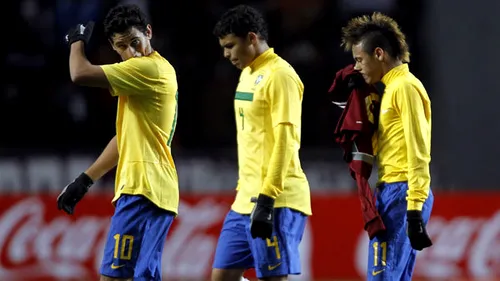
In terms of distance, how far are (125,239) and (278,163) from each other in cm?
100

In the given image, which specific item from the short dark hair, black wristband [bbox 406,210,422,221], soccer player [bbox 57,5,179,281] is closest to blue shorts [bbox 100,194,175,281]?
soccer player [bbox 57,5,179,281]

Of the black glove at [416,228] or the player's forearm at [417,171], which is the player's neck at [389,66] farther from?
the black glove at [416,228]

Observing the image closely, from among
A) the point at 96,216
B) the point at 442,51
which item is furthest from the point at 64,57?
the point at 442,51

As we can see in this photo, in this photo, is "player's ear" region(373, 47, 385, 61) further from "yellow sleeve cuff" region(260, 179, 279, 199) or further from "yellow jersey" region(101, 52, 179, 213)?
"yellow jersey" region(101, 52, 179, 213)

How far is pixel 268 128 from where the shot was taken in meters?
7.09

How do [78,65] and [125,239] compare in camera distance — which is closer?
[78,65]

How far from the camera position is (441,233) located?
41.5 ft

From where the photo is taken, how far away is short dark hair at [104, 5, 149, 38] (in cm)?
675

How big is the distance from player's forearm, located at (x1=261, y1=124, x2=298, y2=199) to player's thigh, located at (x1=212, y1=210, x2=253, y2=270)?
46 centimetres

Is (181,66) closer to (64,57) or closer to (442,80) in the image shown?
(64,57)

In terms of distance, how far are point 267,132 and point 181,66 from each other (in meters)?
7.50

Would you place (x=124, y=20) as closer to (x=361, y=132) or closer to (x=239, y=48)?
(x=239, y=48)

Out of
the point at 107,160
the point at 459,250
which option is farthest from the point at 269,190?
the point at 459,250

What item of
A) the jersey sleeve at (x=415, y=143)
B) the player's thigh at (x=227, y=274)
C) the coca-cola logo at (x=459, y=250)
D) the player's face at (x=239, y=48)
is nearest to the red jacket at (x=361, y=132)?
the jersey sleeve at (x=415, y=143)
